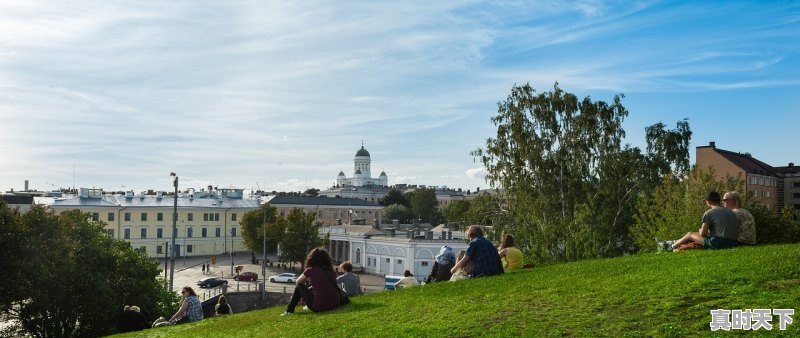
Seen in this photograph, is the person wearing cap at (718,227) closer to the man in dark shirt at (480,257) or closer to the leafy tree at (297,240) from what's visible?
the man in dark shirt at (480,257)

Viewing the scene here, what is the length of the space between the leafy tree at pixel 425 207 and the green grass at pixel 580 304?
129m

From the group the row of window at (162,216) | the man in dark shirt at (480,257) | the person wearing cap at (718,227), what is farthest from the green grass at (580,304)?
the row of window at (162,216)

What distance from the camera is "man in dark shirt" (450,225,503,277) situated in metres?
17.5

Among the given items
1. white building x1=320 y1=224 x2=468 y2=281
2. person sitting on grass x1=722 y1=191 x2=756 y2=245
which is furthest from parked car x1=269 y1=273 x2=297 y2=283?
person sitting on grass x1=722 y1=191 x2=756 y2=245

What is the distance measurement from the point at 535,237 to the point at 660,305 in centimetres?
3107

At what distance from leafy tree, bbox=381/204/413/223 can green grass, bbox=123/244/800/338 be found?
122 metres

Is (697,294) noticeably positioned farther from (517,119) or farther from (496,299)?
(517,119)

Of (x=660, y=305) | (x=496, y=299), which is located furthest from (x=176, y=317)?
(x=660, y=305)

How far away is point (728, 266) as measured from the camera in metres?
13.2

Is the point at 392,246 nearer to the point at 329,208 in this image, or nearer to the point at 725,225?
the point at 329,208

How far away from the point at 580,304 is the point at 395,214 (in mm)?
128312

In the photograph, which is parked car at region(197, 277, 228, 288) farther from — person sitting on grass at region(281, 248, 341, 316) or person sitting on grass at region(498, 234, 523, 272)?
person sitting on grass at region(281, 248, 341, 316)

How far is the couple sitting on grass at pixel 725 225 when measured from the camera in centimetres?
1634

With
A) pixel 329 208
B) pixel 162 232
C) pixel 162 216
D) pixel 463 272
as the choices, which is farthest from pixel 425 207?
pixel 463 272
